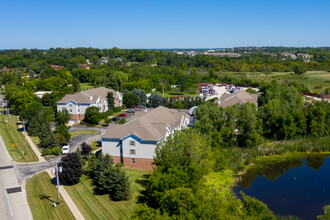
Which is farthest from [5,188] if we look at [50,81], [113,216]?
[50,81]

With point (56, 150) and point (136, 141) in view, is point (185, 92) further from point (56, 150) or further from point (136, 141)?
point (136, 141)

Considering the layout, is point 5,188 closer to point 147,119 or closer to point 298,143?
point 147,119

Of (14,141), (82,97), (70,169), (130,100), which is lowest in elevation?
(14,141)

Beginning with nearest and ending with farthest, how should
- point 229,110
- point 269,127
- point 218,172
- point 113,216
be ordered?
point 113,216, point 218,172, point 229,110, point 269,127

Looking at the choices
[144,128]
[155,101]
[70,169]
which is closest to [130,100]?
[155,101]

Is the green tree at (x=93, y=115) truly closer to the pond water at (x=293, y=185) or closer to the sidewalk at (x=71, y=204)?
Answer: the sidewalk at (x=71, y=204)

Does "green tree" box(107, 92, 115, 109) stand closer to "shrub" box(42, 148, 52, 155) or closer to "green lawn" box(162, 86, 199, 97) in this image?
"shrub" box(42, 148, 52, 155)

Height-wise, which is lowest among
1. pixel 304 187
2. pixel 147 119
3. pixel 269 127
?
pixel 304 187

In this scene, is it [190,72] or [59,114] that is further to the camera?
[190,72]
